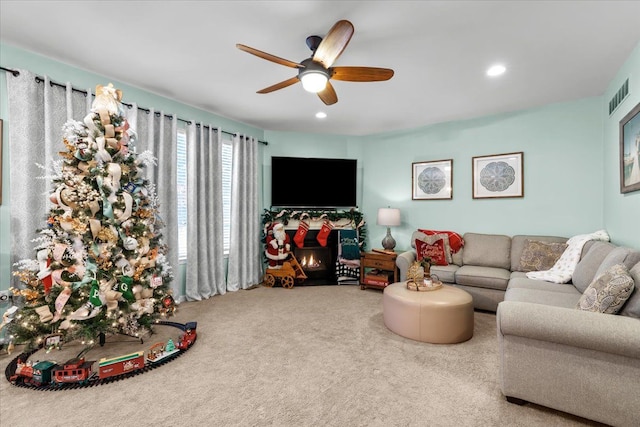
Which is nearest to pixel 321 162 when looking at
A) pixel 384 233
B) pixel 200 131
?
pixel 384 233

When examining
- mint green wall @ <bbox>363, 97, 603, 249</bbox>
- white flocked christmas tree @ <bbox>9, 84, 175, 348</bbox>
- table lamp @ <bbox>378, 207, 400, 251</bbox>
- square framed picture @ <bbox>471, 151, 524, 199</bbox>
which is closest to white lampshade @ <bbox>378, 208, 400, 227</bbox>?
table lamp @ <bbox>378, 207, 400, 251</bbox>

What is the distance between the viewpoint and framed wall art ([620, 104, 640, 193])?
2.56 m

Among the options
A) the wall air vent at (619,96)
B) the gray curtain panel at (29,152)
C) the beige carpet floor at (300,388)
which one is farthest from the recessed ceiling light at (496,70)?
the gray curtain panel at (29,152)

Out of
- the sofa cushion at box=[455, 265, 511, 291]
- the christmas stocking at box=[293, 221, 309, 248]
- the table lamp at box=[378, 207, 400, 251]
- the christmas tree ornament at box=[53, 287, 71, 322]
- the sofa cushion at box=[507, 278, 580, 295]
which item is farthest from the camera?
the christmas stocking at box=[293, 221, 309, 248]

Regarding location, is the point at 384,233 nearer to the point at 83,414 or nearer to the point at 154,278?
the point at 154,278

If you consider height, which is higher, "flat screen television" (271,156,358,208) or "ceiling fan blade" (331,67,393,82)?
"ceiling fan blade" (331,67,393,82)

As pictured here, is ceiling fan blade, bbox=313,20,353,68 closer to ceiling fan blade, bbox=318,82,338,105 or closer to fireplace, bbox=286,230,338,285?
ceiling fan blade, bbox=318,82,338,105

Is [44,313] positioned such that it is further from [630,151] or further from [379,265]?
[630,151]

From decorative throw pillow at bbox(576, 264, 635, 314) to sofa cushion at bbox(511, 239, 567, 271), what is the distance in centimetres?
183

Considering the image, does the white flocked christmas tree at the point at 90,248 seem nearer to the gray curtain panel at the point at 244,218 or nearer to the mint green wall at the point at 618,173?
the gray curtain panel at the point at 244,218

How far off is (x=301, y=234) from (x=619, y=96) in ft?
13.3

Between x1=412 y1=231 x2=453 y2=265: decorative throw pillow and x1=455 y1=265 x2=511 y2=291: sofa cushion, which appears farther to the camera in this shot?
x1=412 y1=231 x2=453 y2=265: decorative throw pillow

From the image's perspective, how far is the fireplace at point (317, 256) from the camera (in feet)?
16.4

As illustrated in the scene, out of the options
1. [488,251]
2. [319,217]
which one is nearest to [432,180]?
[488,251]
